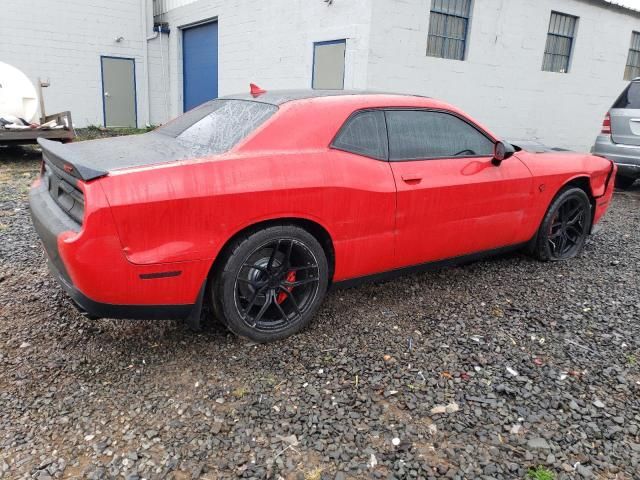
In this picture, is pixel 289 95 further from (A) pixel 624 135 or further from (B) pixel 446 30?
(B) pixel 446 30

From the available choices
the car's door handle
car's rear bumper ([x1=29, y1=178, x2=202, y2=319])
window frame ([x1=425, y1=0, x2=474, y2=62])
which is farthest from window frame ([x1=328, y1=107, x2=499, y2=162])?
window frame ([x1=425, y1=0, x2=474, y2=62])

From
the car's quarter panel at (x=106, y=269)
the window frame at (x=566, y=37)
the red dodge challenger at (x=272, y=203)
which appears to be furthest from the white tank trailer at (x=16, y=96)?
the window frame at (x=566, y=37)

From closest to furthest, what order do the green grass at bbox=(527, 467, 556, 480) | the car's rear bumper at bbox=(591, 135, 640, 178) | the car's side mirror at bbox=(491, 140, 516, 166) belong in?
the green grass at bbox=(527, 467, 556, 480) → the car's side mirror at bbox=(491, 140, 516, 166) → the car's rear bumper at bbox=(591, 135, 640, 178)

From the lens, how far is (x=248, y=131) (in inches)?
119

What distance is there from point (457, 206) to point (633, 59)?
42.4ft

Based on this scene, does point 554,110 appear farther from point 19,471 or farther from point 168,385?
point 19,471

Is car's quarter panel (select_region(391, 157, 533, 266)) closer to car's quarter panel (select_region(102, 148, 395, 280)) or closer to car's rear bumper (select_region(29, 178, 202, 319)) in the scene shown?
car's quarter panel (select_region(102, 148, 395, 280))

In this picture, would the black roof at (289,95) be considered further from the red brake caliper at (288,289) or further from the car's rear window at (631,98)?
the car's rear window at (631,98)

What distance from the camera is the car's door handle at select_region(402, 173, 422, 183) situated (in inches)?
132

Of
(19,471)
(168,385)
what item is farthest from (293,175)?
(19,471)

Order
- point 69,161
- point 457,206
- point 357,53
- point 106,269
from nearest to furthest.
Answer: point 106,269 < point 69,161 < point 457,206 < point 357,53

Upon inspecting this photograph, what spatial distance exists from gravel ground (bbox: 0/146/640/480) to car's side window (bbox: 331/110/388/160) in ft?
3.69

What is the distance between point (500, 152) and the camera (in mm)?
3789

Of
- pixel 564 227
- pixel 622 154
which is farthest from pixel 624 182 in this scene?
pixel 564 227
